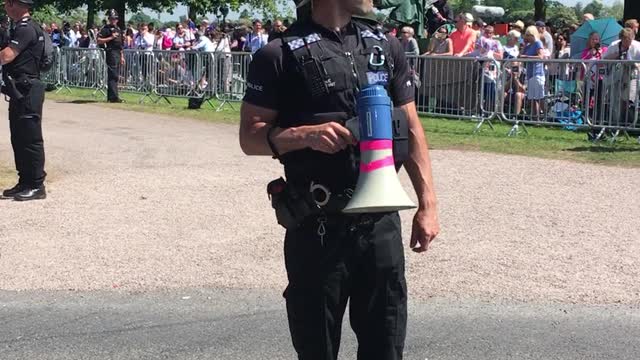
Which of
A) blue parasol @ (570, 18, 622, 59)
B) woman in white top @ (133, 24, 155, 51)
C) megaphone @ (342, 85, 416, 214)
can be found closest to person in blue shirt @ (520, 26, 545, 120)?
blue parasol @ (570, 18, 622, 59)

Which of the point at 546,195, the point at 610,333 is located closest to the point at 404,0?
the point at 546,195

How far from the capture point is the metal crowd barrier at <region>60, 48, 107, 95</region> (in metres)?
23.3

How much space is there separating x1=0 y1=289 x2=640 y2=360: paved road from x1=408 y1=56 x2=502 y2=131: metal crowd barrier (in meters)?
9.46

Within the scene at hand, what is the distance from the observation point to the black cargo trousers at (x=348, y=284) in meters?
3.22

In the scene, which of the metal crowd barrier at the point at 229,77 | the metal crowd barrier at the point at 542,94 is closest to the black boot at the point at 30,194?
the metal crowd barrier at the point at 542,94

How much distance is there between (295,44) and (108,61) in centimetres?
1823

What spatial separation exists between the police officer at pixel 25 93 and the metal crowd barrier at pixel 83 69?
14.1 m

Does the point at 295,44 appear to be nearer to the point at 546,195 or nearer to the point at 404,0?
the point at 546,195

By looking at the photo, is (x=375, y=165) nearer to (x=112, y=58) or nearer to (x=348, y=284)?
(x=348, y=284)

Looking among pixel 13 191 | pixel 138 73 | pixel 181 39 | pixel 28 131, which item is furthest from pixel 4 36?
pixel 181 39

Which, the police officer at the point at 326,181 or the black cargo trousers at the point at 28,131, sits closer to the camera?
the police officer at the point at 326,181

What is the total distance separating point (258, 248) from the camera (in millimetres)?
7453

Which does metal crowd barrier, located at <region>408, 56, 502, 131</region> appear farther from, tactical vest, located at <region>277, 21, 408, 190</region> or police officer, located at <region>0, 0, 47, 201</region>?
tactical vest, located at <region>277, 21, 408, 190</region>

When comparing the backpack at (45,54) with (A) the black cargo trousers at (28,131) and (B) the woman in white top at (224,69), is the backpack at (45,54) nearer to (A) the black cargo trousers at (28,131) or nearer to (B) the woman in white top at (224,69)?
(A) the black cargo trousers at (28,131)
